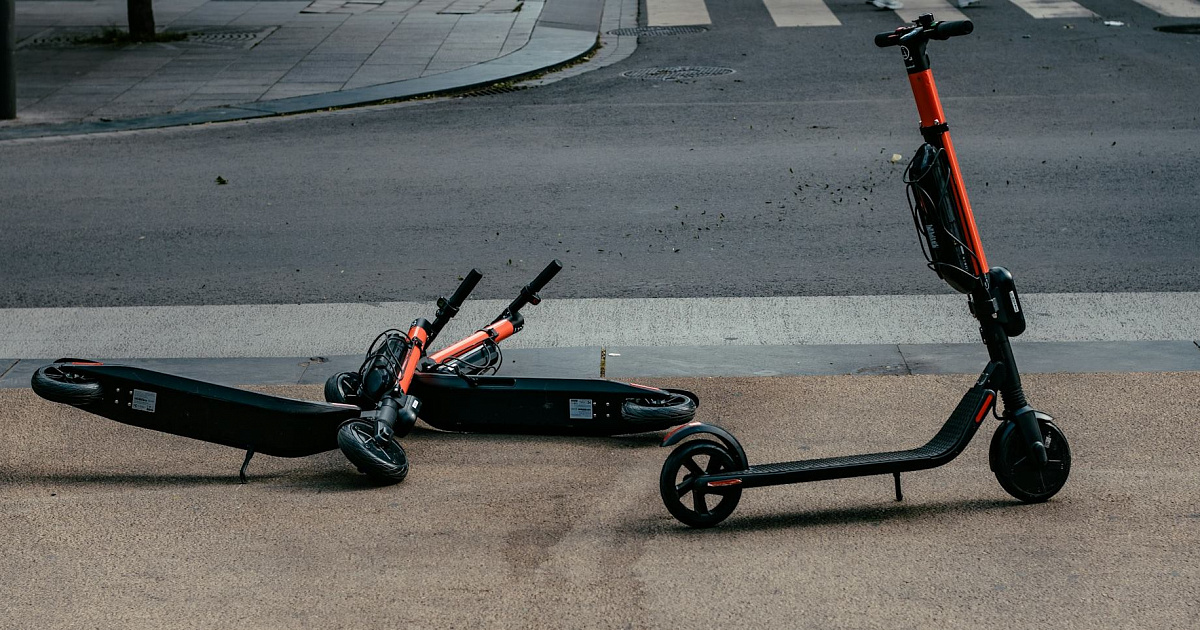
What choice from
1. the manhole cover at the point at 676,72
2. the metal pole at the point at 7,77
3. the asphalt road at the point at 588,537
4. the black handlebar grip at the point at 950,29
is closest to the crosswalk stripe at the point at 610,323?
the asphalt road at the point at 588,537

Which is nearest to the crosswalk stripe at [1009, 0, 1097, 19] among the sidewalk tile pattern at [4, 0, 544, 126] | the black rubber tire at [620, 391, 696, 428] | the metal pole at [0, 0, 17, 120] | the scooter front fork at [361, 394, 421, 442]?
the sidewalk tile pattern at [4, 0, 544, 126]

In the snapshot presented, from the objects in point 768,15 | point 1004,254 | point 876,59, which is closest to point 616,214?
point 1004,254

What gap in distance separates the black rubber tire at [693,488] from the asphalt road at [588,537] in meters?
0.07

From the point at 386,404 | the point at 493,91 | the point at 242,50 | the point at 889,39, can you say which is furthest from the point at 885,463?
the point at 242,50

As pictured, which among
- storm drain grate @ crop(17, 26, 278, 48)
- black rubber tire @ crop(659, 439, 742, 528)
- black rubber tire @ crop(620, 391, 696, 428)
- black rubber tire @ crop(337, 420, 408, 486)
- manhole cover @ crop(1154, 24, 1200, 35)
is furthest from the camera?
storm drain grate @ crop(17, 26, 278, 48)

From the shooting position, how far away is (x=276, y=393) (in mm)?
5641

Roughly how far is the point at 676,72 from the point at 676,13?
498 centimetres

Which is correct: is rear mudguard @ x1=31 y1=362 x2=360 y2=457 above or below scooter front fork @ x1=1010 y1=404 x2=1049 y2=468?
below

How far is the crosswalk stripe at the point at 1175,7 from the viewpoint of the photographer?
55.7 ft

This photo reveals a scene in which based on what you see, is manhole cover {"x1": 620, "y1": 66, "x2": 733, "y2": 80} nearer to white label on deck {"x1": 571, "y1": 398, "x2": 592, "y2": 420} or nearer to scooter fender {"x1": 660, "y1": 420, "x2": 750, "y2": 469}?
white label on deck {"x1": 571, "y1": 398, "x2": 592, "y2": 420}

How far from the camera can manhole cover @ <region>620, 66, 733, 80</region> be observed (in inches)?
546

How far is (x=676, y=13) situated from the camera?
739 inches

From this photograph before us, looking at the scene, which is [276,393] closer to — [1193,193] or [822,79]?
[1193,193]

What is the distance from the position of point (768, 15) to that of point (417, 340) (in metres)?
14.4
